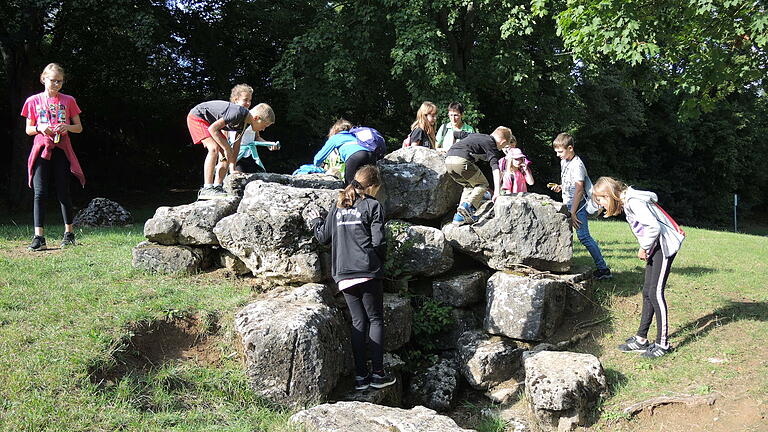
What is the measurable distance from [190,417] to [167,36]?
1378 centimetres

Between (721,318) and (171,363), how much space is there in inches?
242

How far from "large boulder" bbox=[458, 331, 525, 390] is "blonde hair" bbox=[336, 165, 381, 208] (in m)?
2.56

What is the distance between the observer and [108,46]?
16.0m

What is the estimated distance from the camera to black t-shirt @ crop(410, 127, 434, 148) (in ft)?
29.3

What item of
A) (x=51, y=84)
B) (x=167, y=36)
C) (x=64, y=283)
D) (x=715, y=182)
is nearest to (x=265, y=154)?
(x=167, y=36)

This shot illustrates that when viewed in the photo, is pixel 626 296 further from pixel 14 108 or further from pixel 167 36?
pixel 14 108

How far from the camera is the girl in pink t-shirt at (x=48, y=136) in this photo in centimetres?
706

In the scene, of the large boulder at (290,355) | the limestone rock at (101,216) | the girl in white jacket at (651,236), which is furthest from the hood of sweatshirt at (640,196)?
the limestone rock at (101,216)

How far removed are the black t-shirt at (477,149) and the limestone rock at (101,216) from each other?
711 cm

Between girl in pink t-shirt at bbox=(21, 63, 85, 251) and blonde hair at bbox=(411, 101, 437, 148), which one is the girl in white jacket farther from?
girl in pink t-shirt at bbox=(21, 63, 85, 251)

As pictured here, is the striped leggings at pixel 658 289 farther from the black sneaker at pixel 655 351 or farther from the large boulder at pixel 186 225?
the large boulder at pixel 186 225

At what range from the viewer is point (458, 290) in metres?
7.39

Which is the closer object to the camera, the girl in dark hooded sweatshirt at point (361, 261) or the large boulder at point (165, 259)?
the girl in dark hooded sweatshirt at point (361, 261)

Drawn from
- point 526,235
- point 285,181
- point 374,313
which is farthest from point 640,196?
point 285,181
